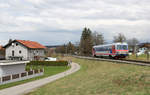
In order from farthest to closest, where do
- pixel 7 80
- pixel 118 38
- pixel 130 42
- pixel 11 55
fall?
pixel 130 42 → pixel 118 38 → pixel 11 55 → pixel 7 80

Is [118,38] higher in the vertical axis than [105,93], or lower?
higher

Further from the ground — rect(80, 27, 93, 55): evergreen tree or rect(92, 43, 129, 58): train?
rect(80, 27, 93, 55): evergreen tree

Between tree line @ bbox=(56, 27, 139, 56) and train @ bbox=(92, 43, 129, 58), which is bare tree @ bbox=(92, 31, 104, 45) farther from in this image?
train @ bbox=(92, 43, 129, 58)

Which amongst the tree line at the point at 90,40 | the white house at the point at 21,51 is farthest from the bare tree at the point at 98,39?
the white house at the point at 21,51

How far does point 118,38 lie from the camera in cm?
9094

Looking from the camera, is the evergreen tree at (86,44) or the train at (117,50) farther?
the evergreen tree at (86,44)

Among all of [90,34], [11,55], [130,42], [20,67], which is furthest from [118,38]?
[20,67]

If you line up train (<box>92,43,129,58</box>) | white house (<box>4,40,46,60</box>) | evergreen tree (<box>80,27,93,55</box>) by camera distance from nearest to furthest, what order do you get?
train (<box>92,43,129,58</box>)
white house (<box>4,40,46,60</box>)
evergreen tree (<box>80,27,93,55</box>)

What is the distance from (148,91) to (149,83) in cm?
208

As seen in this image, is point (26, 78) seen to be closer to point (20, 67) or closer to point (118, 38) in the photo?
point (20, 67)

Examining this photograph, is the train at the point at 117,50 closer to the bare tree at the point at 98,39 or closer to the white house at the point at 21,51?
the white house at the point at 21,51

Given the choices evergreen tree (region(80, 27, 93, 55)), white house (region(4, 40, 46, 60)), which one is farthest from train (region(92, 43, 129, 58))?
evergreen tree (region(80, 27, 93, 55))

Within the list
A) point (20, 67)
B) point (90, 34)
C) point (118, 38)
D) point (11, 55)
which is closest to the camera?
point (20, 67)

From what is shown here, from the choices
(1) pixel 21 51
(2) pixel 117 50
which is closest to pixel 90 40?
(1) pixel 21 51
